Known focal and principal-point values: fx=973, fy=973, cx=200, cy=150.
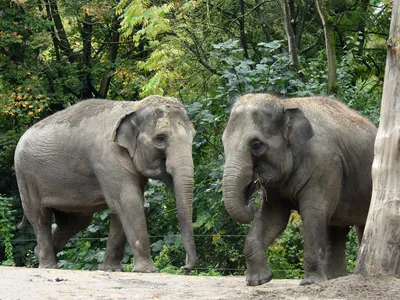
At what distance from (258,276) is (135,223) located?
2982mm

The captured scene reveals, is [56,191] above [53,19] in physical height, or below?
below

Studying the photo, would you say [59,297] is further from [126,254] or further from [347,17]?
[347,17]

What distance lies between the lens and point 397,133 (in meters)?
8.05

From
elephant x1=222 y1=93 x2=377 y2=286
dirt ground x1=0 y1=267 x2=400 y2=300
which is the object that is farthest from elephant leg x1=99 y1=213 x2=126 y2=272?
elephant x1=222 y1=93 x2=377 y2=286

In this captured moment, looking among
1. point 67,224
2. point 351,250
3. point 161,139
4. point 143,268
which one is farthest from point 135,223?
point 351,250

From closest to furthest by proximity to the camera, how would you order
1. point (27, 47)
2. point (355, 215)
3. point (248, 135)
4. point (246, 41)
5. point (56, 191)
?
1. point (248, 135)
2. point (355, 215)
3. point (56, 191)
4. point (246, 41)
5. point (27, 47)

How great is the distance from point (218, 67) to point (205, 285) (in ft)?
31.1

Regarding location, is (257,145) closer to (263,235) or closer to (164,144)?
(263,235)

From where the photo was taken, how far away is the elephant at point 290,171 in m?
9.01

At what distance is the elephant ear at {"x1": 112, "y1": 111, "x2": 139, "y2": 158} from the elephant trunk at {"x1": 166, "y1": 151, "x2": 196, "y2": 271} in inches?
26.3

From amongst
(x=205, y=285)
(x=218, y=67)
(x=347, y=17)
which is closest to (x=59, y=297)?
(x=205, y=285)

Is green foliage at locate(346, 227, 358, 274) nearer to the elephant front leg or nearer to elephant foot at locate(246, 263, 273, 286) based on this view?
the elephant front leg

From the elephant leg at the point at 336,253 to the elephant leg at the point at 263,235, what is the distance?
1.39 metres

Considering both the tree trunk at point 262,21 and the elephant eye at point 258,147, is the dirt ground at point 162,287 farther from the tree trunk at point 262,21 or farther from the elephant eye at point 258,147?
the tree trunk at point 262,21
